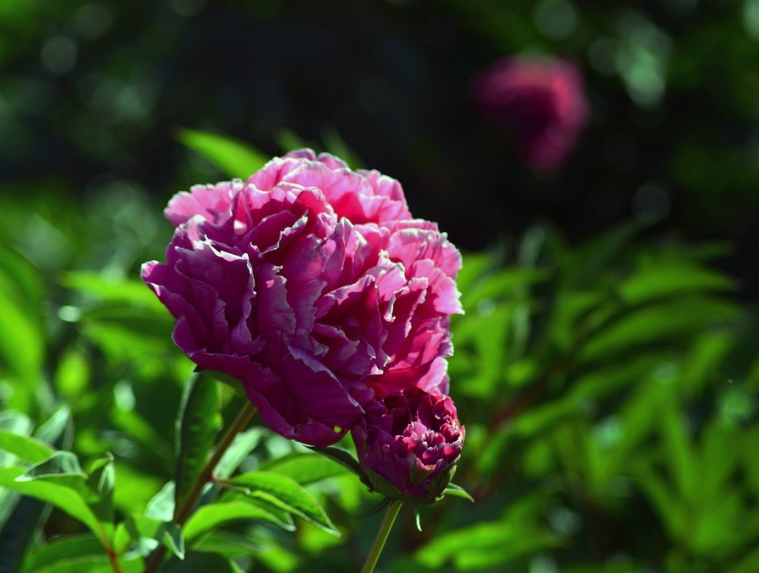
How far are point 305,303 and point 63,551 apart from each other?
0.99 feet

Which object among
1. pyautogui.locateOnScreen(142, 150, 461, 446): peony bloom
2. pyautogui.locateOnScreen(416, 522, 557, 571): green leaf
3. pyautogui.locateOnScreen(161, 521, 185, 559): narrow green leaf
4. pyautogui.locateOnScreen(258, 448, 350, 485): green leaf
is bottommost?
pyautogui.locateOnScreen(416, 522, 557, 571): green leaf

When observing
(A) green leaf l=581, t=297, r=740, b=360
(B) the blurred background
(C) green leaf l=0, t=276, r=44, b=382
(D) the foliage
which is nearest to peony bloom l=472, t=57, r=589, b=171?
(B) the blurred background

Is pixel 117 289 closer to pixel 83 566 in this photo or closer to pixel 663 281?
pixel 83 566

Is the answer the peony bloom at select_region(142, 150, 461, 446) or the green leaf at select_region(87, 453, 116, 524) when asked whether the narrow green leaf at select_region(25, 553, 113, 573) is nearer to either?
the green leaf at select_region(87, 453, 116, 524)

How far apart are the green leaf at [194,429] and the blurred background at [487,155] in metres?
0.47

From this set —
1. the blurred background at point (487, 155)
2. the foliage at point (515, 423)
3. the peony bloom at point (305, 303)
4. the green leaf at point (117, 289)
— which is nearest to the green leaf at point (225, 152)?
the foliage at point (515, 423)

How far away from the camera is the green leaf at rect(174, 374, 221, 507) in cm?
69

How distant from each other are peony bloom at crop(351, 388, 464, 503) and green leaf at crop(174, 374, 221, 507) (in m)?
0.15

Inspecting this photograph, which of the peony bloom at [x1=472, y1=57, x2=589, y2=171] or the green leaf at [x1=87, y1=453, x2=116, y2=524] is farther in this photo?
the peony bloom at [x1=472, y1=57, x2=589, y2=171]

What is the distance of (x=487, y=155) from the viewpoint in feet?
10.5

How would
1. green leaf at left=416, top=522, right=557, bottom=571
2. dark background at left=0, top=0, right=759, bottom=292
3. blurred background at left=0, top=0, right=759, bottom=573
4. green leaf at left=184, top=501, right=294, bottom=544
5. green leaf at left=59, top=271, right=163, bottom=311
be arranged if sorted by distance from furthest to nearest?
dark background at left=0, top=0, right=759, bottom=292 → blurred background at left=0, top=0, right=759, bottom=573 → green leaf at left=59, top=271, right=163, bottom=311 → green leaf at left=416, top=522, right=557, bottom=571 → green leaf at left=184, top=501, right=294, bottom=544

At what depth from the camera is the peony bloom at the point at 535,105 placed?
296 cm

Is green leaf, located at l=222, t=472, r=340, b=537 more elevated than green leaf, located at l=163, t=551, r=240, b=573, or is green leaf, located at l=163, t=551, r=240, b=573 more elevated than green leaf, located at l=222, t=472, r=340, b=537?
green leaf, located at l=222, t=472, r=340, b=537

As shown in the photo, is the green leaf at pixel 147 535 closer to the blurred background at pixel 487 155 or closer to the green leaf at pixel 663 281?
the blurred background at pixel 487 155
